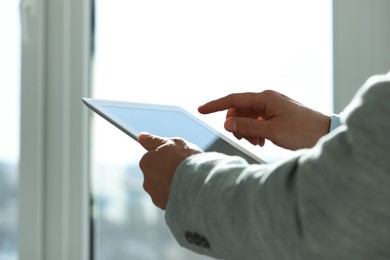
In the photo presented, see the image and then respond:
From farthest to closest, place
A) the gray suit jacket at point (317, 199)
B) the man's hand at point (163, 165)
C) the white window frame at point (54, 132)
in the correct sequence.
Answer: the white window frame at point (54, 132), the man's hand at point (163, 165), the gray suit jacket at point (317, 199)

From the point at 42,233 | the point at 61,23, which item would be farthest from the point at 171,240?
the point at 61,23

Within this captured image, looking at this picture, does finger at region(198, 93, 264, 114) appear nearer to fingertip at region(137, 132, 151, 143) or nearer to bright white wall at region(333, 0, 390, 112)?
fingertip at region(137, 132, 151, 143)

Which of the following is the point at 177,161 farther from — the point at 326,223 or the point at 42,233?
the point at 42,233

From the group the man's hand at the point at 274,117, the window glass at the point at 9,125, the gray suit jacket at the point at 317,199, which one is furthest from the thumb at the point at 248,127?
the window glass at the point at 9,125

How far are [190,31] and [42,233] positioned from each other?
51 centimetres

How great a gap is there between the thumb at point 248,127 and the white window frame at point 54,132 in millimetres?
579

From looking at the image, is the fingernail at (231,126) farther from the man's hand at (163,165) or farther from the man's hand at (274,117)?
the man's hand at (163,165)

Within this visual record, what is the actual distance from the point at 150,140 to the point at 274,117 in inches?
12.4

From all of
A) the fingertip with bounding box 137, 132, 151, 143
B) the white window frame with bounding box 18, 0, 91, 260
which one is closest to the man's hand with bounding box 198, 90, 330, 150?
the fingertip with bounding box 137, 132, 151, 143

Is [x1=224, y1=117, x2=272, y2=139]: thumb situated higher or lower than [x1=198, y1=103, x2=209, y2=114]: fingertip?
lower

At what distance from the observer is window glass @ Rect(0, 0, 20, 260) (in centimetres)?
154

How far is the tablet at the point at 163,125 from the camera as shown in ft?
2.74

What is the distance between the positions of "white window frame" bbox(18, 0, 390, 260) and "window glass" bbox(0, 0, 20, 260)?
0.03 m

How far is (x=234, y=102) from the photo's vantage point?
100cm
